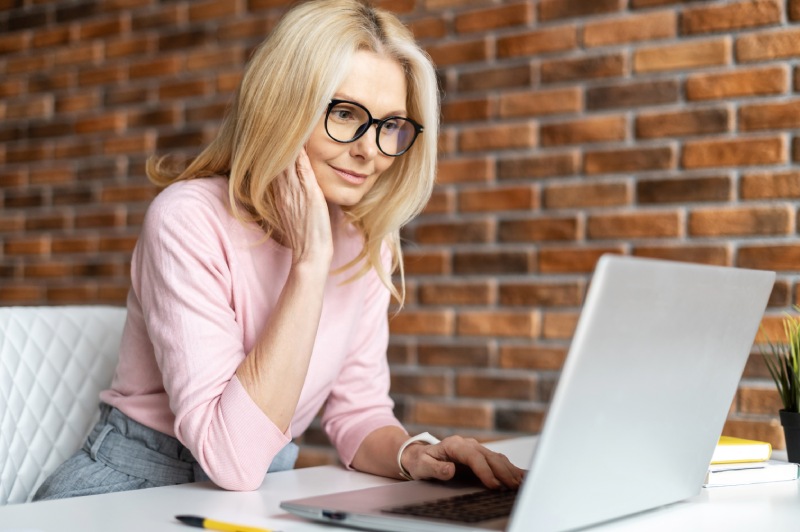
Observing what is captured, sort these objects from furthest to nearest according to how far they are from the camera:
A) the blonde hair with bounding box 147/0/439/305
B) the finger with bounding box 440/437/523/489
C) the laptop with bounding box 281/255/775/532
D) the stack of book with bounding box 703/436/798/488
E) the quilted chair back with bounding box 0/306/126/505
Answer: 1. the quilted chair back with bounding box 0/306/126/505
2. the blonde hair with bounding box 147/0/439/305
3. the stack of book with bounding box 703/436/798/488
4. the finger with bounding box 440/437/523/489
5. the laptop with bounding box 281/255/775/532

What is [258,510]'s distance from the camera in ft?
3.69

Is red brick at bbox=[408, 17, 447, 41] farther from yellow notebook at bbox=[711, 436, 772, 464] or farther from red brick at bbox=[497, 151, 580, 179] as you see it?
yellow notebook at bbox=[711, 436, 772, 464]

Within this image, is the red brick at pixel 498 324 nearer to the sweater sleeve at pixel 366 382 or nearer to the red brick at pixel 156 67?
the sweater sleeve at pixel 366 382

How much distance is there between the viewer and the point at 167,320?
1.35 m

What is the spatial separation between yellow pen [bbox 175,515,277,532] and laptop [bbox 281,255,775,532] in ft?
0.26

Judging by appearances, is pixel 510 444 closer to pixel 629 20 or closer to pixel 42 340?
pixel 42 340

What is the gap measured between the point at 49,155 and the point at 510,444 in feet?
7.03

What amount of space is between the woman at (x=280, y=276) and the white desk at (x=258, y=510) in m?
0.07

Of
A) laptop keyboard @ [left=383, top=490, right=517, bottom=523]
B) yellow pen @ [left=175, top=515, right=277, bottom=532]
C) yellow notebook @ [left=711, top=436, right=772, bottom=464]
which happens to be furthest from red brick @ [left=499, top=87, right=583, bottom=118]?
yellow pen @ [left=175, top=515, right=277, bottom=532]

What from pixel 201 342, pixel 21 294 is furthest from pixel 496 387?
pixel 21 294

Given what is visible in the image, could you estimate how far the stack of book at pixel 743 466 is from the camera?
1.35m

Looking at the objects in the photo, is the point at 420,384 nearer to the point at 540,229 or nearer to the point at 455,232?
the point at 455,232

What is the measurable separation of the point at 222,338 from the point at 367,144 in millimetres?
396

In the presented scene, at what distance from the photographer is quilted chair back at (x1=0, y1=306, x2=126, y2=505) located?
1.64m
